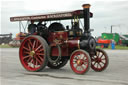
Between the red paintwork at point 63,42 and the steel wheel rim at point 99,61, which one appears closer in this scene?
the red paintwork at point 63,42

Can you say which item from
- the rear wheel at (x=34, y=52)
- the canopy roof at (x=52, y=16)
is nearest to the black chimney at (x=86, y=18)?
the canopy roof at (x=52, y=16)

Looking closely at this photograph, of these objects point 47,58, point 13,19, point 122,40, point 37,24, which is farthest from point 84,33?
point 122,40

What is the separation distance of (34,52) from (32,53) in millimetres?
94

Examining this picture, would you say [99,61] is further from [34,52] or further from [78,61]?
[34,52]

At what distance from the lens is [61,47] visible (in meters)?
7.94

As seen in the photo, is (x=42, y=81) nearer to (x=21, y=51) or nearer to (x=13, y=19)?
(x=21, y=51)

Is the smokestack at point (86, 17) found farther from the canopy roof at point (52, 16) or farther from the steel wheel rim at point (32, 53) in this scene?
the steel wheel rim at point (32, 53)

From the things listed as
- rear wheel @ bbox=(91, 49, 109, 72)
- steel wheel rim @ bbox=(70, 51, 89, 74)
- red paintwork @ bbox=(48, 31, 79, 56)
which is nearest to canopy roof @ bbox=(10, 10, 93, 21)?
red paintwork @ bbox=(48, 31, 79, 56)

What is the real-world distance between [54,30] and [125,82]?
3.83 m

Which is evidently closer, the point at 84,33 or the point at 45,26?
the point at 84,33

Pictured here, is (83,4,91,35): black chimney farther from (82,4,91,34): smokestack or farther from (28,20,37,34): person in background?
(28,20,37,34): person in background

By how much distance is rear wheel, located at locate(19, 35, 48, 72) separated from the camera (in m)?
7.82

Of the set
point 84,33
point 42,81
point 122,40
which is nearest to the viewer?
point 42,81

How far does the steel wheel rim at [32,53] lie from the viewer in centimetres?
803
